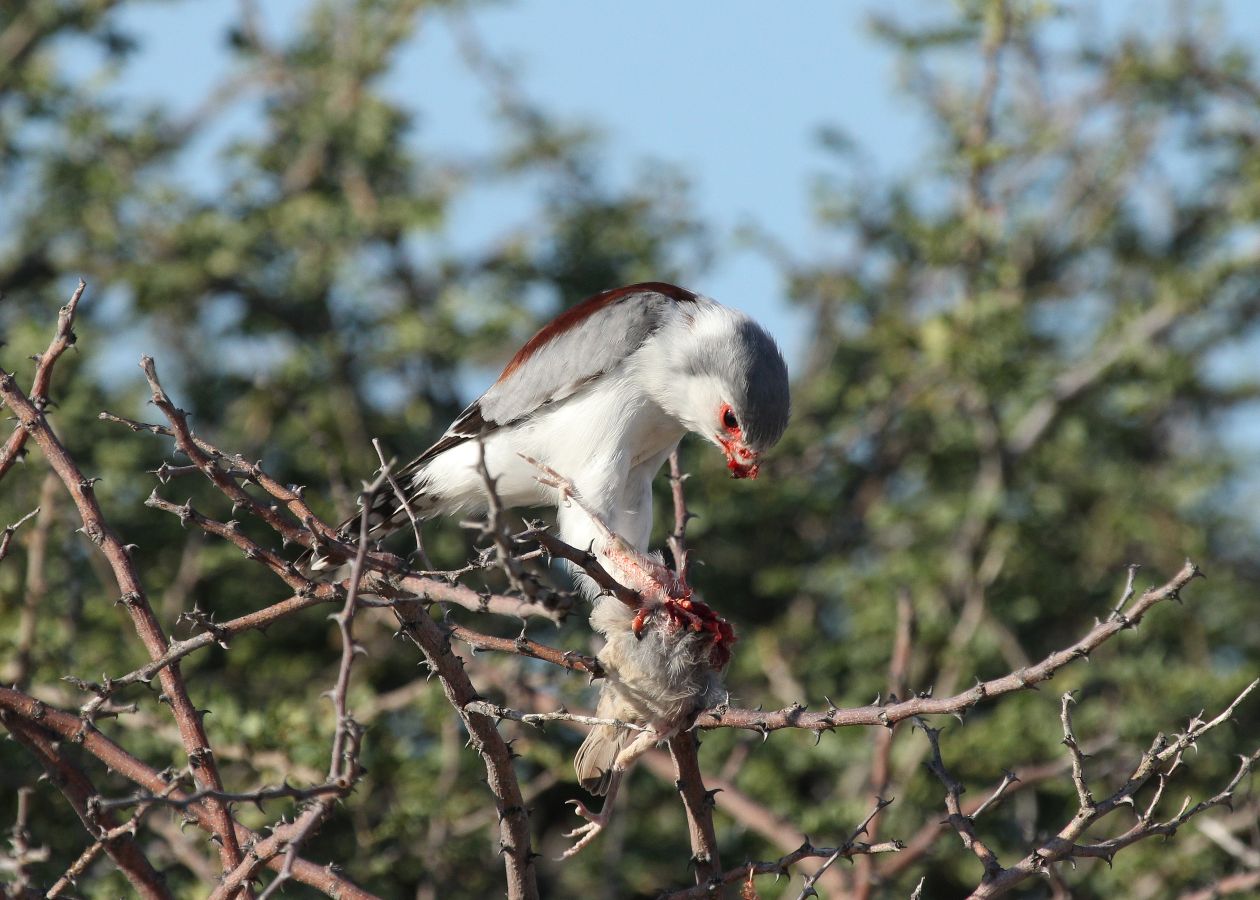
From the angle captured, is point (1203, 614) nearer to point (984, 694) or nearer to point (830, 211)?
point (830, 211)

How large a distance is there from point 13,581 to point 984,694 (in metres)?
4.39

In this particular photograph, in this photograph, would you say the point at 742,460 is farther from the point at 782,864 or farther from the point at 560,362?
the point at 782,864

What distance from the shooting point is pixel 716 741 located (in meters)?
6.27

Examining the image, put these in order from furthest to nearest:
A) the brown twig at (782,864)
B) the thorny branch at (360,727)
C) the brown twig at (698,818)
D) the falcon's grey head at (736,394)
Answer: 1. the falcon's grey head at (736,394)
2. the brown twig at (698,818)
3. the brown twig at (782,864)
4. the thorny branch at (360,727)

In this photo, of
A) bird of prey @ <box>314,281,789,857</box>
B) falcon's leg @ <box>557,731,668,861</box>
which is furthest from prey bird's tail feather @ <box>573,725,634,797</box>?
bird of prey @ <box>314,281,789,857</box>

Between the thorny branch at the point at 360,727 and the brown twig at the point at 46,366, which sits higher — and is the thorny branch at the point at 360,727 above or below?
below

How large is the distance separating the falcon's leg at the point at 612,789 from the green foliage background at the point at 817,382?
6.38ft

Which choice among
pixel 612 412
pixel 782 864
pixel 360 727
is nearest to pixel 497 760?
pixel 782 864

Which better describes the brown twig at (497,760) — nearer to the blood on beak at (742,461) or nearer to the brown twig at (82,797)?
the brown twig at (82,797)

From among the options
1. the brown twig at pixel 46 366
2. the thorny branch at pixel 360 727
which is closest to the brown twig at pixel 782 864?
the thorny branch at pixel 360 727

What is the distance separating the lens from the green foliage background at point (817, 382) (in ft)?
20.0

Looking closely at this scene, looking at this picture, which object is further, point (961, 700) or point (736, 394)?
point (736, 394)

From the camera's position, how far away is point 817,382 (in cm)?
733

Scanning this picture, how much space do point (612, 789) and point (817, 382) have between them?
4.03 metres
